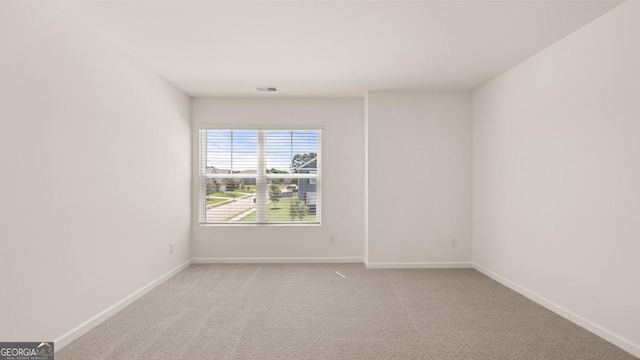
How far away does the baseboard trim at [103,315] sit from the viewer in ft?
7.92

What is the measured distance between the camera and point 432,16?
99.5 inches

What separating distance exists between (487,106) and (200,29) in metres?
3.60

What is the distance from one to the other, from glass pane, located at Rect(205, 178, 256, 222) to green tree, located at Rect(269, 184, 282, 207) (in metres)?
0.26

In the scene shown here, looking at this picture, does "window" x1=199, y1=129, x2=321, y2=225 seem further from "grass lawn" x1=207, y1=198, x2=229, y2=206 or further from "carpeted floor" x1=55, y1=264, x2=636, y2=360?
"carpeted floor" x1=55, y1=264, x2=636, y2=360

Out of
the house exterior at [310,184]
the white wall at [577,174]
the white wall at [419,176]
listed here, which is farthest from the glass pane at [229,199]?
the white wall at [577,174]

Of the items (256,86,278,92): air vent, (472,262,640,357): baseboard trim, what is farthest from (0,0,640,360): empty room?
(256,86,278,92): air vent

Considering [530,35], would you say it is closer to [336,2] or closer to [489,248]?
[336,2]

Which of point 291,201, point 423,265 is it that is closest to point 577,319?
point 423,265

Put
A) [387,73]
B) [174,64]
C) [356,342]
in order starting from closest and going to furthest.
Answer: [356,342]
[174,64]
[387,73]

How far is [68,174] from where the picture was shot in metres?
2.47

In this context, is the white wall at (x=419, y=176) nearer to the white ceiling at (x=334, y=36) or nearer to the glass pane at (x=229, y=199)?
the white ceiling at (x=334, y=36)

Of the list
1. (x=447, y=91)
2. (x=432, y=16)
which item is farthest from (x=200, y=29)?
(x=447, y=91)

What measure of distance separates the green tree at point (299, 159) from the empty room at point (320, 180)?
31mm

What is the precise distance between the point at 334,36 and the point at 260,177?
8.88ft
